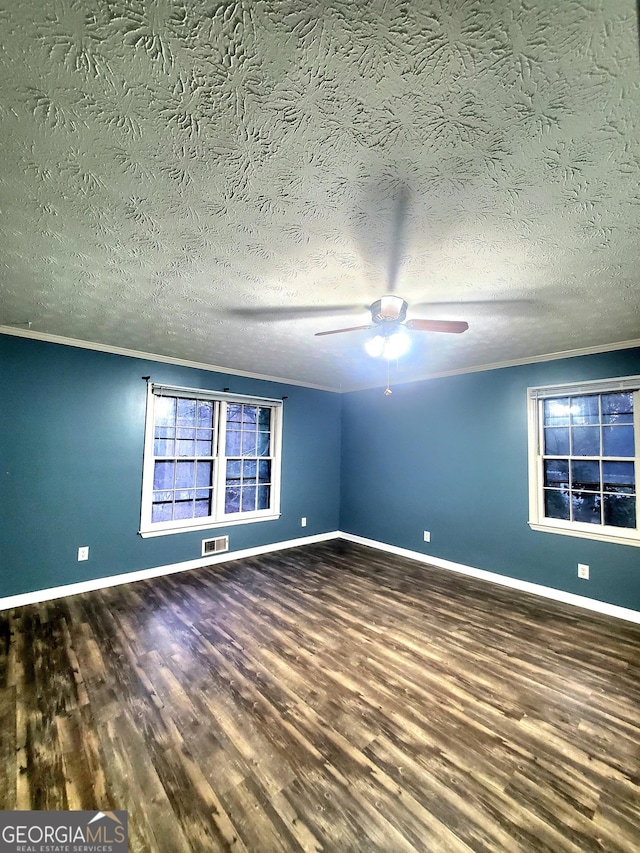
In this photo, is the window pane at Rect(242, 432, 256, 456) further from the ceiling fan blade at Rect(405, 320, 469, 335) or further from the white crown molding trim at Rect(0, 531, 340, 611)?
the ceiling fan blade at Rect(405, 320, 469, 335)

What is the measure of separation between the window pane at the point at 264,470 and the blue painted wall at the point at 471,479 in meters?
1.41

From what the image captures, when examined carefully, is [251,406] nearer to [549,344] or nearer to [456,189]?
[549,344]

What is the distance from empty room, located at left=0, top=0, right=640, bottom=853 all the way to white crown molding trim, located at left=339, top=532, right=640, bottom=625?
0.03 metres

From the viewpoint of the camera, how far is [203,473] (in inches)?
175

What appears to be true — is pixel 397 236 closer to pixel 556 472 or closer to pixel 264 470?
pixel 556 472

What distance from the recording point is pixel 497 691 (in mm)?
2098

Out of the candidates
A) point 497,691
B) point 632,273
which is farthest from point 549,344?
point 497,691

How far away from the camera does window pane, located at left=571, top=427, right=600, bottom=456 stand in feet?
11.2

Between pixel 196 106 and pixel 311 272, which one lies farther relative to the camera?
pixel 311 272

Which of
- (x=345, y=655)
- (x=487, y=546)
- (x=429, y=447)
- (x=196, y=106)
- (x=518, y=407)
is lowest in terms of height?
(x=345, y=655)

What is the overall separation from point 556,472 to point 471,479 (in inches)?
34.5

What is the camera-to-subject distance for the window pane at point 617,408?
10.7 ft

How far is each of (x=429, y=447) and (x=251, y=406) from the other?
258 centimetres

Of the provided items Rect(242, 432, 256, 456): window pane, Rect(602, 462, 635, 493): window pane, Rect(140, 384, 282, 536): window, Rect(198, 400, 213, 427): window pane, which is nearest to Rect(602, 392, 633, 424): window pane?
Rect(602, 462, 635, 493): window pane
